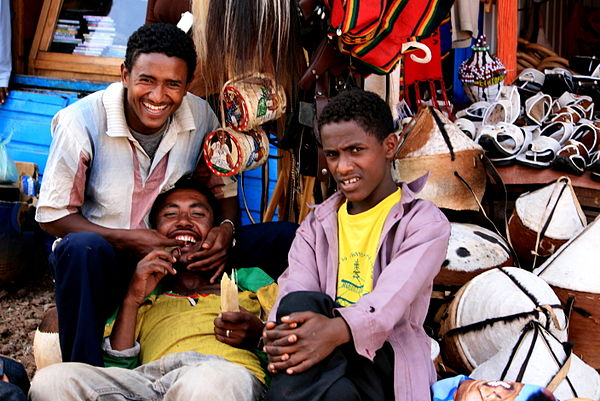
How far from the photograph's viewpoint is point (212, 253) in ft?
9.36

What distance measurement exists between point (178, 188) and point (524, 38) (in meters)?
4.45

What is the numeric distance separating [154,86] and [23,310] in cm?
204

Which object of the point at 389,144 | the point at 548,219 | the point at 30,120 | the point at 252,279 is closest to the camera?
the point at 389,144

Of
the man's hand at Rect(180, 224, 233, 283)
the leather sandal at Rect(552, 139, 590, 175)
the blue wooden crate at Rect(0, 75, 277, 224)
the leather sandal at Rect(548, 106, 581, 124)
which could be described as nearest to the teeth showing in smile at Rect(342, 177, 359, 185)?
the man's hand at Rect(180, 224, 233, 283)

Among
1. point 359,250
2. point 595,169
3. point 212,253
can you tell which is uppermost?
point 595,169

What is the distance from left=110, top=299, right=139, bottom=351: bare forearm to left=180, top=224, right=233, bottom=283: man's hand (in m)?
0.27

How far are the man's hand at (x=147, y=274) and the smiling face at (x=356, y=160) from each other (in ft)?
2.23

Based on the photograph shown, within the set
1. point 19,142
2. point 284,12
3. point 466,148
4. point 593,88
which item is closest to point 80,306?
point 284,12

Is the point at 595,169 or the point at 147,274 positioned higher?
the point at 595,169

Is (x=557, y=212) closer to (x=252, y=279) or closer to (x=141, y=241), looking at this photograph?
(x=252, y=279)

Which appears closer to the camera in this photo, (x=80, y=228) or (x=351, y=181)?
(x=351, y=181)

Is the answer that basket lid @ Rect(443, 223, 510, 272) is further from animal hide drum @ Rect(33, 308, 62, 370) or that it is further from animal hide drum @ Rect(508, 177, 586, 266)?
animal hide drum @ Rect(33, 308, 62, 370)

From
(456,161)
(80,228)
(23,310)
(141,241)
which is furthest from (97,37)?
(456,161)

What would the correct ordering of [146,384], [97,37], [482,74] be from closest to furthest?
[146,384] → [482,74] → [97,37]
